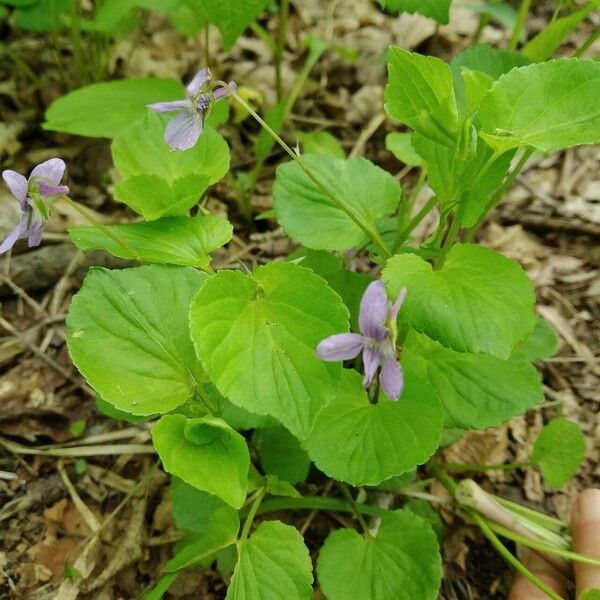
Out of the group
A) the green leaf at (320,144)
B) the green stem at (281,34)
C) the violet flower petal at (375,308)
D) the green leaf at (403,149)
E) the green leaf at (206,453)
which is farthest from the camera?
the green leaf at (320,144)

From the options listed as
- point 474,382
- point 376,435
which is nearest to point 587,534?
point 474,382

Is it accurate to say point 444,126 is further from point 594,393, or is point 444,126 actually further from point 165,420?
point 594,393

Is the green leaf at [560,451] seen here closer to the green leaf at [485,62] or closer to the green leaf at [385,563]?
the green leaf at [385,563]

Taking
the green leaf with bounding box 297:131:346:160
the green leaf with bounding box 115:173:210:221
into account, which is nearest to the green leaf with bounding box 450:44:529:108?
the green leaf with bounding box 297:131:346:160

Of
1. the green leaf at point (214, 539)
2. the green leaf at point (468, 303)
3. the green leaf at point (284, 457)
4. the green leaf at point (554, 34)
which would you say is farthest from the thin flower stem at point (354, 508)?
the green leaf at point (554, 34)

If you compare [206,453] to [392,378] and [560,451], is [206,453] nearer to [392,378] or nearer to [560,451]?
[392,378]

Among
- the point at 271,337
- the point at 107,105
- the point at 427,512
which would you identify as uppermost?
the point at 271,337
